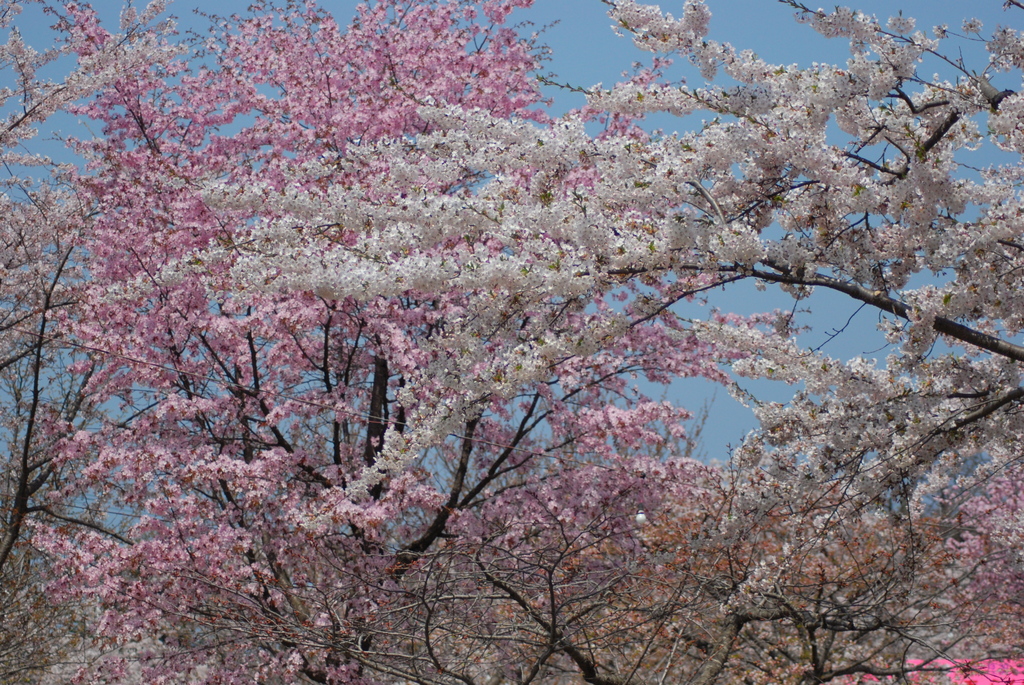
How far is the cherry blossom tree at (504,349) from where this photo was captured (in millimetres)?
5277

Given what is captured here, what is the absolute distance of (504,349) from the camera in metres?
5.92

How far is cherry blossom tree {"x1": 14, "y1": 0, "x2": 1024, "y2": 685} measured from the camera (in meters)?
5.28

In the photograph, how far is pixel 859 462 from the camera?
557 centimetres

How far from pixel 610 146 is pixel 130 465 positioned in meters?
5.52

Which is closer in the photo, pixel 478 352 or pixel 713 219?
pixel 713 219

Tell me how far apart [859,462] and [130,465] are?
640 centimetres

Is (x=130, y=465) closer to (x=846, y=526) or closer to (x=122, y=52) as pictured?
(x=122, y=52)

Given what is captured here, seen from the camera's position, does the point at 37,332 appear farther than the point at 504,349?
Yes

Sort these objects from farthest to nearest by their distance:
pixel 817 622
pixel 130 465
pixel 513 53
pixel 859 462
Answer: pixel 513 53, pixel 130 465, pixel 817 622, pixel 859 462

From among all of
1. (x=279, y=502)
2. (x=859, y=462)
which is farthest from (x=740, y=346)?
(x=279, y=502)

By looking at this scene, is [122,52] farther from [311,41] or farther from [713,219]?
[713,219]

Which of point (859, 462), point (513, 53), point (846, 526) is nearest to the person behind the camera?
point (859, 462)

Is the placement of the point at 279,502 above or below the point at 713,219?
below

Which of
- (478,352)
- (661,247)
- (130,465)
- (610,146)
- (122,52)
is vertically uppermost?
(122,52)
